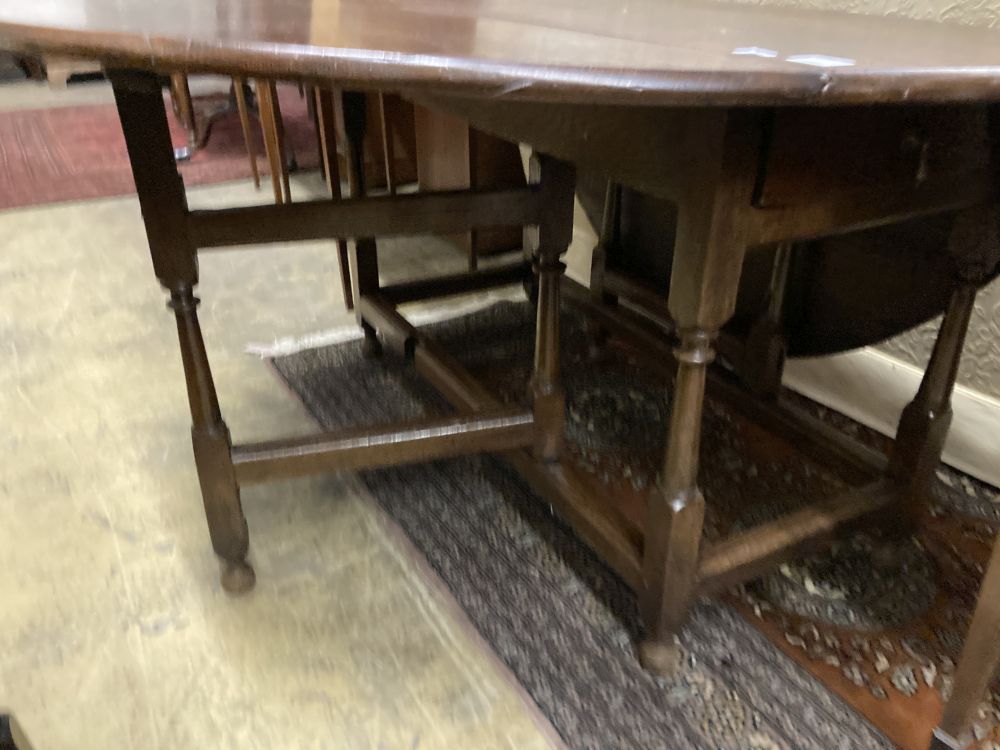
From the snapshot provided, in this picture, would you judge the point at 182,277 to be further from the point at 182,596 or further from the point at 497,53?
the point at 497,53

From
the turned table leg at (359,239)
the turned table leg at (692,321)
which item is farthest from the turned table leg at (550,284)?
the turned table leg at (359,239)

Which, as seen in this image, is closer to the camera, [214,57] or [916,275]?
[214,57]

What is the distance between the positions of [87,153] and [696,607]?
3.28 meters

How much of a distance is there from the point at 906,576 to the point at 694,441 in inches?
19.3

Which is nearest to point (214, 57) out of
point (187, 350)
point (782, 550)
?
point (187, 350)

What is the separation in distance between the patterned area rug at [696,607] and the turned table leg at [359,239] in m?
0.20

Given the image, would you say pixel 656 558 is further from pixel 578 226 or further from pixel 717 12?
pixel 578 226

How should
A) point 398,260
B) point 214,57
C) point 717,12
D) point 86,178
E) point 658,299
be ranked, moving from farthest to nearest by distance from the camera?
1. point 86,178
2. point 398,260
3. point 658,299
4. point 717,12
5. point 214,57

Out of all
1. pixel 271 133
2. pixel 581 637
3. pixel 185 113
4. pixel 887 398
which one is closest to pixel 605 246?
pixel 887 398

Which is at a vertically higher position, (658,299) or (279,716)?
(658,299)

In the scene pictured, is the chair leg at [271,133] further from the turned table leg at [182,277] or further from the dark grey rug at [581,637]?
the turned table leg at [182,277]

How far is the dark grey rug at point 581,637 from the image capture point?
0.84m

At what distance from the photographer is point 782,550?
93cm

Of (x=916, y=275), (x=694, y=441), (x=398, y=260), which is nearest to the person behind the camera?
(x=694, y=441)
